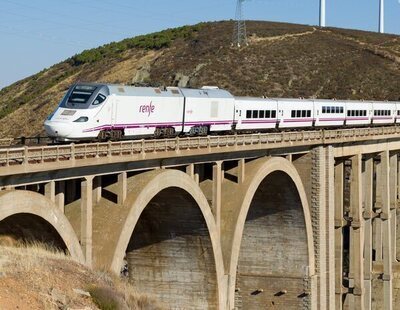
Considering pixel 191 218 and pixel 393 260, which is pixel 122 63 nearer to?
pixel 393 260

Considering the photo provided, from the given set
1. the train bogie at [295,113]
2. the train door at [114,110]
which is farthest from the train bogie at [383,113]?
the train door at [114,110]

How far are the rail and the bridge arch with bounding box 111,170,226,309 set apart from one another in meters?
1.88

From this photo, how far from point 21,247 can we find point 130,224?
180 inches

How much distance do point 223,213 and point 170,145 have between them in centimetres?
734

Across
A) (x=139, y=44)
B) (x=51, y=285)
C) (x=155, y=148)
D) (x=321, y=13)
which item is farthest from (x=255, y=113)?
(x=321, y=13)

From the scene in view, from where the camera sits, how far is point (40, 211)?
20.0 meters

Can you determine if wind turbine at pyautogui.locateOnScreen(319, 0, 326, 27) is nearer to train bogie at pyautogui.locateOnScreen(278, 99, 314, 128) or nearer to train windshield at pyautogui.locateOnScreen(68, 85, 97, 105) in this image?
train bogie at pyautogui.locateOnScreen(278, 99, 314, 128)

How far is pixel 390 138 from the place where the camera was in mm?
53375

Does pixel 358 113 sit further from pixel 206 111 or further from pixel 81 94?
pixel 81 94

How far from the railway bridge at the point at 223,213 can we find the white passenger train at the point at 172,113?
2120 mm

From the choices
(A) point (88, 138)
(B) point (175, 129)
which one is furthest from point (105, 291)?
(B) point (175, 129)

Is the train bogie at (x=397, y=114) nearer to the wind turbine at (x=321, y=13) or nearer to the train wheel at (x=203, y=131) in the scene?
the train wheel at (x=203, y=131)

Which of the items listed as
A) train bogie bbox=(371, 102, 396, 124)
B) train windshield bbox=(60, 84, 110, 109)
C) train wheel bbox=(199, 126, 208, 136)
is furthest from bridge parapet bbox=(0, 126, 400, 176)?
train bogie bbox=(371, 102, 396, 124)

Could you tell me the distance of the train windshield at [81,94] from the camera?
27875 millimetres
